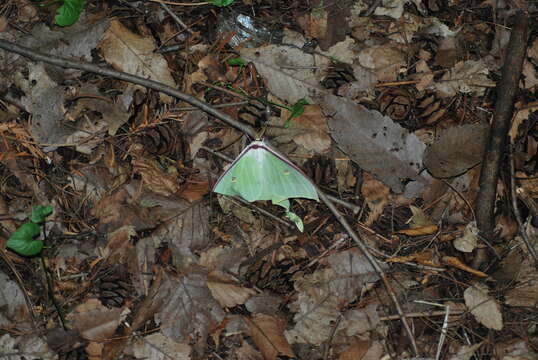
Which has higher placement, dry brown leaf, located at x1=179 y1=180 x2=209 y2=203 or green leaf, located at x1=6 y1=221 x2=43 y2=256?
dry brown leaf, located at x1=179 y1=180 x2=209 y2=203

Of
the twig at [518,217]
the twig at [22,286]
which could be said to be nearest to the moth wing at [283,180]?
the twig at [518,217]

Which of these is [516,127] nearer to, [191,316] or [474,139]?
[474,139]

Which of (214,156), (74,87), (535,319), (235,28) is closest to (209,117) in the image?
(214,156)

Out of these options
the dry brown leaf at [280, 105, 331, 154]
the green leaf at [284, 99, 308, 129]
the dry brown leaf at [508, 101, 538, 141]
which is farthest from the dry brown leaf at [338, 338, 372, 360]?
the dry brown leaf at [508, 101, 538, 141]

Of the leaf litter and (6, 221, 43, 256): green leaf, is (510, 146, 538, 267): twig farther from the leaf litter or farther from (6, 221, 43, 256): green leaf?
(6, 221, 43, 256): green leaf

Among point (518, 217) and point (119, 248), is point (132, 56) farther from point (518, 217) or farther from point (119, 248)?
point (518, 217)

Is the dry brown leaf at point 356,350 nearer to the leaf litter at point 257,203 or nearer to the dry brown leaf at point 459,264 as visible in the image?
the leaf litter at point 257,203
